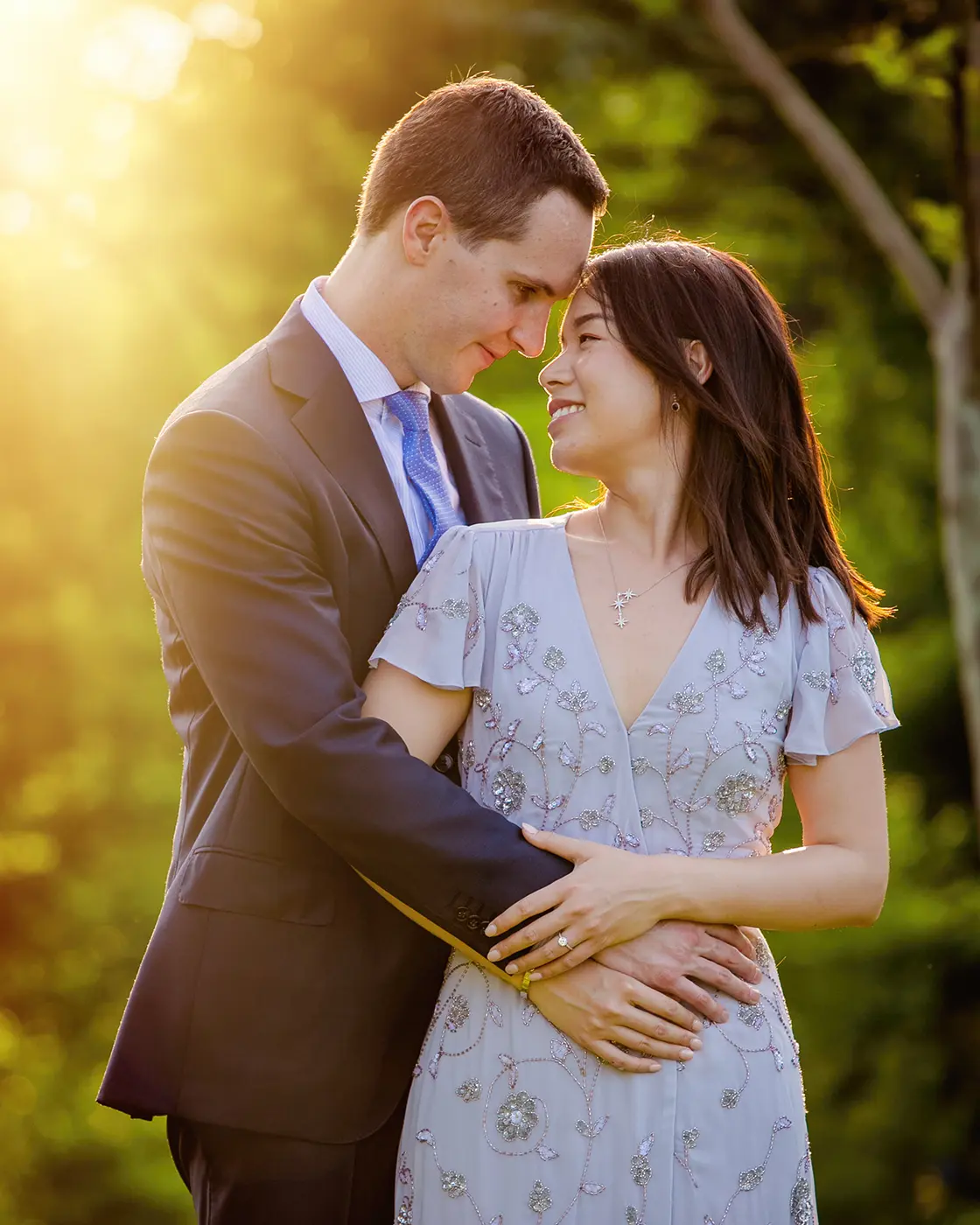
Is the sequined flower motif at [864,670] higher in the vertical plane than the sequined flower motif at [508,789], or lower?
higher

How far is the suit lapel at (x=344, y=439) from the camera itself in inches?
88.6

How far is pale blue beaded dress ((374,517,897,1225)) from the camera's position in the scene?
6.33 ft

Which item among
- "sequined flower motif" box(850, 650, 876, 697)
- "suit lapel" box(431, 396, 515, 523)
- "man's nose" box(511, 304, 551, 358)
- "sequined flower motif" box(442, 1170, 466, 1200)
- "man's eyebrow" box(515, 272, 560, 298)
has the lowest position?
"sequined flower motif" box(442, 1170, 466, 1200)

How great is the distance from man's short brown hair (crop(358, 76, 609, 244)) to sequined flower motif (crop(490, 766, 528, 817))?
99 cm

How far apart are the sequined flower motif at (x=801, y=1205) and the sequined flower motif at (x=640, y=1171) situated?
0.81 feet

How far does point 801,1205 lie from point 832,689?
29.5 inches

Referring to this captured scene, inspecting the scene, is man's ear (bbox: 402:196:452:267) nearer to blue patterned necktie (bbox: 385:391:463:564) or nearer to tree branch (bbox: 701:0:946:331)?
blue patterned necktie (bbox: 385:391:463:564)

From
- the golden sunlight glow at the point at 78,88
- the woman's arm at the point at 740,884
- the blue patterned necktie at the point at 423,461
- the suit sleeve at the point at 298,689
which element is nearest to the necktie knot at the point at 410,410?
the blue patterned necktie at the point at 423,461

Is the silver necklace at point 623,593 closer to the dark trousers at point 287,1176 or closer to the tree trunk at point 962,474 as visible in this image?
the dark trousers at point 287,1176

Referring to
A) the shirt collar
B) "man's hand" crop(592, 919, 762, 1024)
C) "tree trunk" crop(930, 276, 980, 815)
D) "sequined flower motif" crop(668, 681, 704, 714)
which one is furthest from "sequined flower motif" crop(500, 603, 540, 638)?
"tree trunk" crop(930, 276, 980, 815)

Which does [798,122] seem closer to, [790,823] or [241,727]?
[790,823]

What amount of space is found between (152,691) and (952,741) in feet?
18.9

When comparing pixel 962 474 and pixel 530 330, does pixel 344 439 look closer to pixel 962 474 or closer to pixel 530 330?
pixel 530 330

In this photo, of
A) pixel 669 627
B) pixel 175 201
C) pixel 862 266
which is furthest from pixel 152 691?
pixel 862 266
